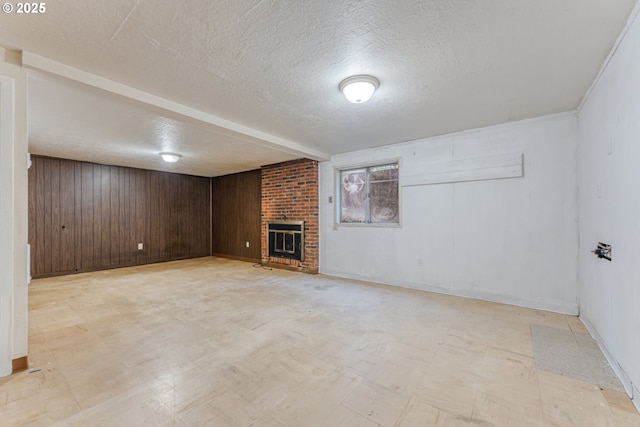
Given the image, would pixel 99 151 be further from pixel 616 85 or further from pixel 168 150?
pixel 616 85

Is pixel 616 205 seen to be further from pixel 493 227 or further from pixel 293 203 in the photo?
pixel 293 203

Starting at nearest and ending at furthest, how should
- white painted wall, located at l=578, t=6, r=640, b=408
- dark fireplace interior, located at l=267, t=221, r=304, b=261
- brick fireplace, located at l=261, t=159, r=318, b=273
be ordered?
white painted wall, located at l=578, t=6, r=640, b=408 → brick fireplace, located at l=261, t=159, r=318, b=273 → dark fireplace interior, located at l=267, t=221, r=304, b=261

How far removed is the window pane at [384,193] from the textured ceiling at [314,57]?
1214 millimetres

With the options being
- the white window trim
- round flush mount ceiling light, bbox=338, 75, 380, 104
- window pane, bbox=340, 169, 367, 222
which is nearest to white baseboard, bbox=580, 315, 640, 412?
the white window trim

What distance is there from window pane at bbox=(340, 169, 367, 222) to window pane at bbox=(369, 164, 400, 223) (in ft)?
0.59

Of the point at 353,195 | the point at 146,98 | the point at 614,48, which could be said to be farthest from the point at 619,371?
the point at 146,98

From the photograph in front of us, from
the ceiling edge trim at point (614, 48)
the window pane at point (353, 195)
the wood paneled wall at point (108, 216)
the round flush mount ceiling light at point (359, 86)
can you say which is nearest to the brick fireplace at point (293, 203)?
the window pane at point (353, 195)

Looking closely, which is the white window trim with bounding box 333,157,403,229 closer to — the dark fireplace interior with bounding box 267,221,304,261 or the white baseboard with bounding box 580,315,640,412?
the dark fireplace interior with bounding box 267,221,304,261

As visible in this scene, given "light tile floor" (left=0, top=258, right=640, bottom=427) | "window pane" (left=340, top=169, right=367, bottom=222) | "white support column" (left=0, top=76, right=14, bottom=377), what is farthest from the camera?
"window pane" (left=340, top=169, right=367, bottom=222)

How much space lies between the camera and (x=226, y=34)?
1.78m

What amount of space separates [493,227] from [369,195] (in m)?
1.97

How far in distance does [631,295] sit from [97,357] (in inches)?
153

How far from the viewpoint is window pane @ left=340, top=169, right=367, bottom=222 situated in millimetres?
4918

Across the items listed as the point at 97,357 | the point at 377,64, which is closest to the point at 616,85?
the point at 377,64
